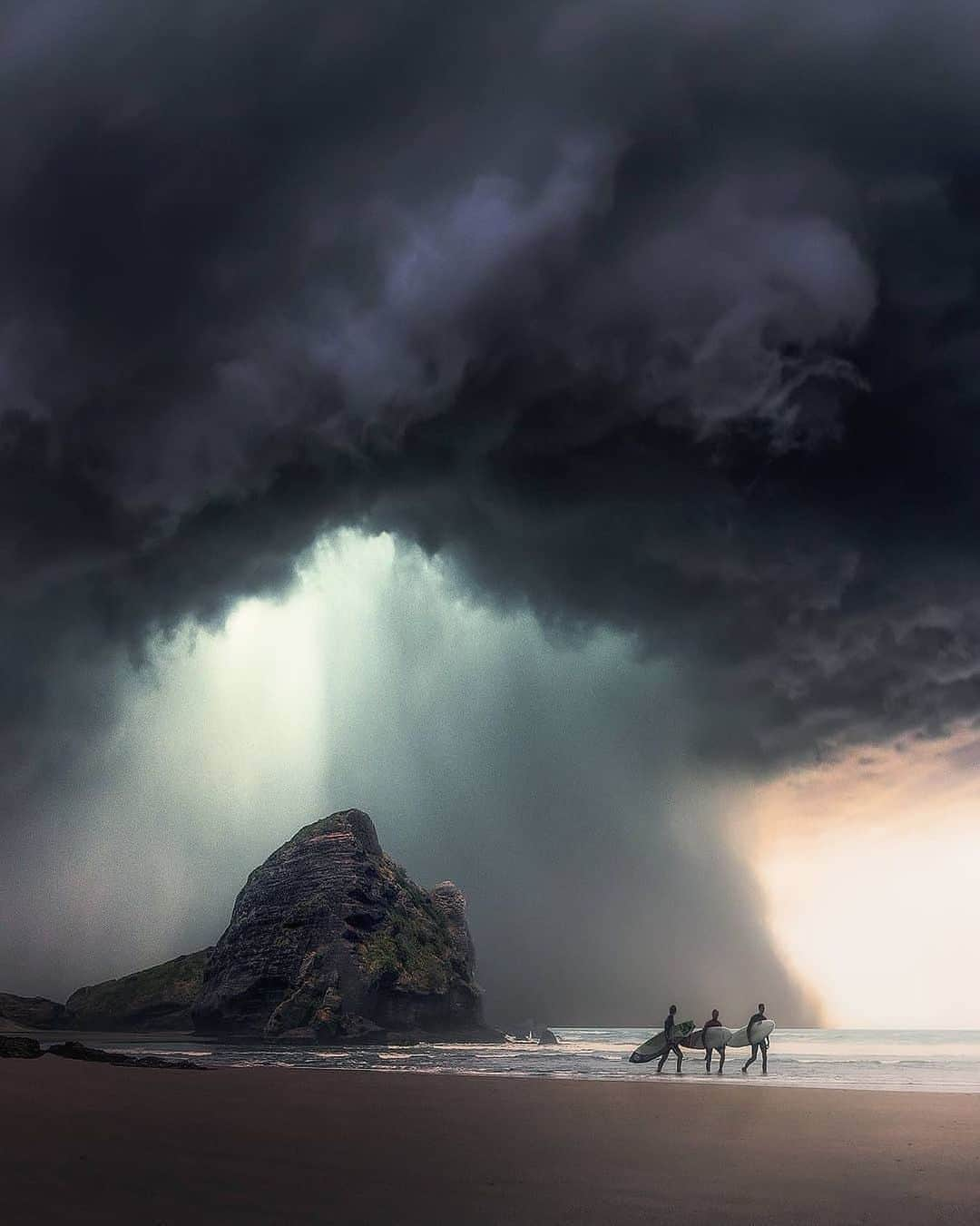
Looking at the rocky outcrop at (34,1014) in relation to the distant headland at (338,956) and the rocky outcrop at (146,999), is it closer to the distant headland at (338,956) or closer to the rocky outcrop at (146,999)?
the rocky outcrop at (146,999)

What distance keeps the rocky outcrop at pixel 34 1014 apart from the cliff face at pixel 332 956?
2809 inches

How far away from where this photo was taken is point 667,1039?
41031 millimetres

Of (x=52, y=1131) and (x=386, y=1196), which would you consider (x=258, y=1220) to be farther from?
(x=52, y=1131)

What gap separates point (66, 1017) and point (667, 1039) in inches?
6382

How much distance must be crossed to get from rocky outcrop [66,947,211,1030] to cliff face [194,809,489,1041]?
52041 mm

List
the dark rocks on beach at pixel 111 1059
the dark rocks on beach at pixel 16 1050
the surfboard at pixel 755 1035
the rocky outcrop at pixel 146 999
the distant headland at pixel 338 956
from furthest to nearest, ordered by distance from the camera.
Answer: the rocky outcrop at pixel 146 999, the distant headland at pixel 338 956, the surfboard at pixel 755 1035, the dark rocks on beach at pixel 111 1059, the dark rocks on beach at pixel 16 1050

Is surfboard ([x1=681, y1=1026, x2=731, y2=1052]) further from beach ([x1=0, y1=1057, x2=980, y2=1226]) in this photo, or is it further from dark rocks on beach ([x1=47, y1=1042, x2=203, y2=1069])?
dark rocks on beach ([x1=47, y1=1042, x2=203, y2=1069])

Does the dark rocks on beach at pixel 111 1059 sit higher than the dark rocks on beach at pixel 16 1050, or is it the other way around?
the dark rocks on beach at pixel 16 1050

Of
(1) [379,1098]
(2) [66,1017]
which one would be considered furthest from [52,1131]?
(2) [66,1017]

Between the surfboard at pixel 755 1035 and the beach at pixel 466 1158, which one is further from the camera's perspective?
the surfboard at pixel 755 1035

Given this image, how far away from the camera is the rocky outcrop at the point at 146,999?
508 ft

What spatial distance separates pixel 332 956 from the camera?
96.4 meters

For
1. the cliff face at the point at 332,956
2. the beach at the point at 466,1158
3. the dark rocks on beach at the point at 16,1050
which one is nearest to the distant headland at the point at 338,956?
the cliff face at the point at 332,956

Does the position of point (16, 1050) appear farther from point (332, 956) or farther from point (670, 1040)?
point (332, 956)
